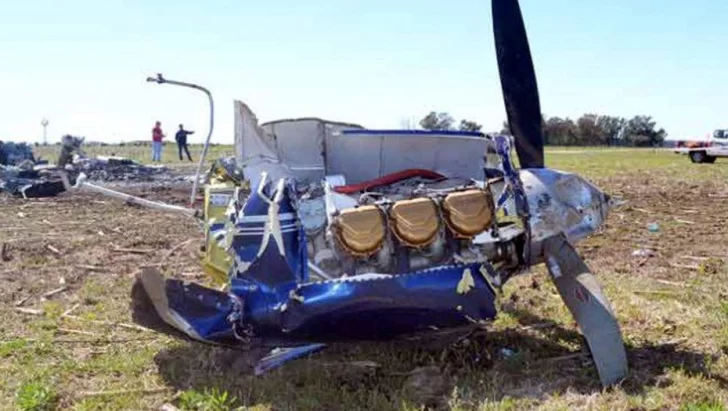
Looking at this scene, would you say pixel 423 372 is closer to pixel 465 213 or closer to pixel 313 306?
pixel 313 306

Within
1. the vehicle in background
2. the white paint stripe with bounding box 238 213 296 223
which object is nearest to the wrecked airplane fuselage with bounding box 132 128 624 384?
the white paint stripe with bounding box 238 213 296 223

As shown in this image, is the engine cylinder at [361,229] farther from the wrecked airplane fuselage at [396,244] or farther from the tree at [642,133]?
the tree at [642,133]

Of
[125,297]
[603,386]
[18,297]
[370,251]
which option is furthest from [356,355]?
[18,297]

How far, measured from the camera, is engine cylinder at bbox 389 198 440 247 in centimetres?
507

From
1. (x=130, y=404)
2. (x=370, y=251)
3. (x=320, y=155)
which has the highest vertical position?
(x=320, y=155)

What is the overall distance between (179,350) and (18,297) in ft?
9.08

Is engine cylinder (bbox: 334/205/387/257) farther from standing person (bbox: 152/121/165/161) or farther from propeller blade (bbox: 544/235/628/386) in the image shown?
standing person (bbox: 152/121/165/161)

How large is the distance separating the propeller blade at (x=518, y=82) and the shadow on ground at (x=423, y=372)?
1.53 m

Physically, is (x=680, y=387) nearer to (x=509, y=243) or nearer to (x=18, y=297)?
(x=509, y=243)

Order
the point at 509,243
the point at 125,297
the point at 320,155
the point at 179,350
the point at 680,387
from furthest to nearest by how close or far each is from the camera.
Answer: the point at 125,297 → the point at 320,155 → the point at 179,350 → the point at 509,243 → the point at 680,387

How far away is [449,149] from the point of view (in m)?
6.25

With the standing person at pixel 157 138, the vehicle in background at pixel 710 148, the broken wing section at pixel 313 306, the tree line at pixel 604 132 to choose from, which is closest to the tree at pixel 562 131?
the tree line at pixel 604 132

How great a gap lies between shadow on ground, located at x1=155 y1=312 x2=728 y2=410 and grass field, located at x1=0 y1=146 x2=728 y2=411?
1 centimetres

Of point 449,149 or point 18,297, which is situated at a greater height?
point 449,149
